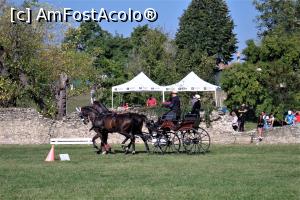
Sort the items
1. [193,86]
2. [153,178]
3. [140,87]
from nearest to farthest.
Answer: [153,178] → [140,87] → [193,86]

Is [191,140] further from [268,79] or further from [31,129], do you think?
[268,79]

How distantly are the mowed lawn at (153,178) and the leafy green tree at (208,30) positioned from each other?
2276 inches

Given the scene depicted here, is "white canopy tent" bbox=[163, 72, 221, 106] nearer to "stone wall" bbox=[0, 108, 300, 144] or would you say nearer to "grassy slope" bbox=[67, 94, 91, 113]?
"stone wall" bbox=[0, 108, 300, 144]

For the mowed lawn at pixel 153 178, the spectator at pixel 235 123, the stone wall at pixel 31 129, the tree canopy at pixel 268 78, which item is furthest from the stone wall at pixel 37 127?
the mowed lawn at pixel 153 178

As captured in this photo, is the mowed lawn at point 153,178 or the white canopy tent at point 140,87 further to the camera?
the white canopy tent at point 140,87

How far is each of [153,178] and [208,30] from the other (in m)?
67.0

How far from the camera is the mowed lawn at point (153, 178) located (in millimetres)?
12727

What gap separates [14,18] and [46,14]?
5.75 metres

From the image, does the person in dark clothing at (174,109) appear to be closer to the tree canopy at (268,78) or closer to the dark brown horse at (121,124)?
the dark brown horse at (121,124)

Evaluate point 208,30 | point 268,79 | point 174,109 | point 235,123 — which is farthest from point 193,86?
point 208,30

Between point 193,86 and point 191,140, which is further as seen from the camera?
point 193,86

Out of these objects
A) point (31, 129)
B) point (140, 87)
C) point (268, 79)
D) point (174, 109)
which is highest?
point (268, 79)

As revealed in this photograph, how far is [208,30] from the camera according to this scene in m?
81.2

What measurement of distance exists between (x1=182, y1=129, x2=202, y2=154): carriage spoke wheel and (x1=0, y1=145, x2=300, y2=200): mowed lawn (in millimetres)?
2009
